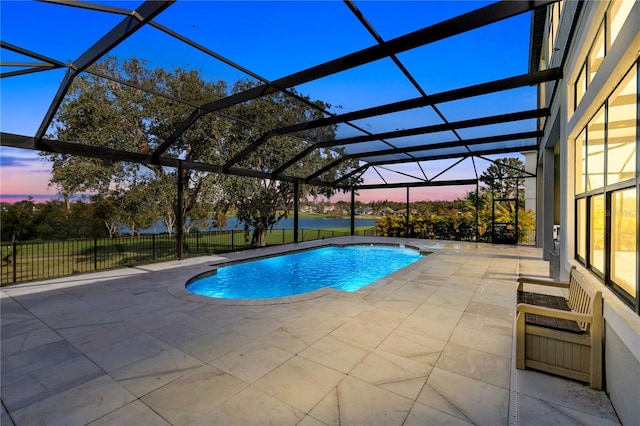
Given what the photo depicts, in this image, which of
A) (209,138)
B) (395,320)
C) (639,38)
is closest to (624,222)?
(639,38)

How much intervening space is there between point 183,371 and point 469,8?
5.39 meters

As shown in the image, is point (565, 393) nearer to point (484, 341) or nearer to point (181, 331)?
point (484, 341)

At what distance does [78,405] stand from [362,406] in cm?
219

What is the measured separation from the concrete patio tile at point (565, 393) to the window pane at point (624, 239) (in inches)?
35.9

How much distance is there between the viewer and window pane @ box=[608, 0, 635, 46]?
2109 millimetres

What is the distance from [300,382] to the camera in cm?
247

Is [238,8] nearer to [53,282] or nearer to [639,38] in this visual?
[639,38]

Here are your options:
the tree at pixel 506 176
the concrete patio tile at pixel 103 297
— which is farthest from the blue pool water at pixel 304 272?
the tree at pixel 506 176

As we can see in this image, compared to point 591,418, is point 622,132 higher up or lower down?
higher up

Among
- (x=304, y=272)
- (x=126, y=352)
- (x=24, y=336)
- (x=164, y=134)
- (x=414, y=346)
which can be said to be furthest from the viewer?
(x=164, y=134)

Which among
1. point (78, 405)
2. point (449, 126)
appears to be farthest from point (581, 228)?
point (78, 405)

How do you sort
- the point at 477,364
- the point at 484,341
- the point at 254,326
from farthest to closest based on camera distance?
the point at 254,326 → the point at 484,341 → the point at 477,364

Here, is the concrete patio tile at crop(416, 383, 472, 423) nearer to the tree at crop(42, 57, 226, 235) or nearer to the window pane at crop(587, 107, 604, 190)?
the window pane at crop(587, 107, 604, 190)

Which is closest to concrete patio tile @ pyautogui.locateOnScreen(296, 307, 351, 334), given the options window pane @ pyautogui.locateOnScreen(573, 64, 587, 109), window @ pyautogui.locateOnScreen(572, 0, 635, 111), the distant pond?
window @ pyautogui.locateOnScreen(572, 0, 635, 111)
